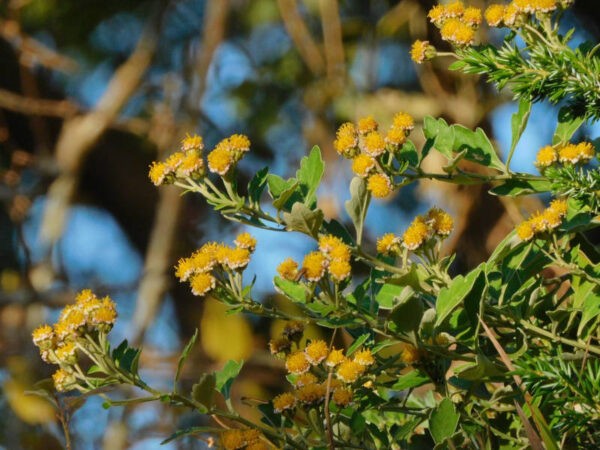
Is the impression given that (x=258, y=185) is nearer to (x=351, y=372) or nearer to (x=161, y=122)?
(x=351, y=372)

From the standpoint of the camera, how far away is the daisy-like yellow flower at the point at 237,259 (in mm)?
667

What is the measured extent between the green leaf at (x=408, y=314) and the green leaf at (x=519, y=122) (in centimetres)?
17

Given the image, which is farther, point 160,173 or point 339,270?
point 160,173

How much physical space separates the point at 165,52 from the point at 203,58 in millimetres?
448

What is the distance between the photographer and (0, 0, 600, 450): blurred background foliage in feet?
8.02

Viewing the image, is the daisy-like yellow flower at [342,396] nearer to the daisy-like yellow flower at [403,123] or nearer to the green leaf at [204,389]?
the green leaf at [204,389]

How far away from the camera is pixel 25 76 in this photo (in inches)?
116

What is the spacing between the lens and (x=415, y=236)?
648 millimetres

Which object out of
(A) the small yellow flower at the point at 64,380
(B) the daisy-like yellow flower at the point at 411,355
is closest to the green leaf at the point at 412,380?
(B) the daisy-like yellow flower at the point at 411,355

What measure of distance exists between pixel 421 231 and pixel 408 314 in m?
0.08

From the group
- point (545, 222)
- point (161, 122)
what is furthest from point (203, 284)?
point (161, 122)

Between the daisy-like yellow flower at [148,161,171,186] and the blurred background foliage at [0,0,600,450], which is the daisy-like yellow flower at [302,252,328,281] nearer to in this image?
the daisy-like yellow flower at [148,161,171,186]

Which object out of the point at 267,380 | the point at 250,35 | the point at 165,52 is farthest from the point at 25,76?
the point at 267,380

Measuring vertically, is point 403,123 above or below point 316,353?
above
